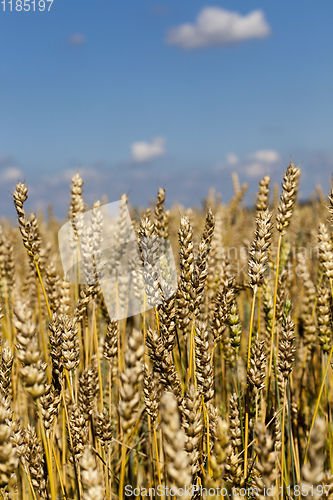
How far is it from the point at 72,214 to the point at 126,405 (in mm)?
1471

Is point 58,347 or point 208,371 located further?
point 58,347

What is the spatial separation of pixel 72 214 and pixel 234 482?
1.42 metres

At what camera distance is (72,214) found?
81.0 inches

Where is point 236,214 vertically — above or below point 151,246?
above

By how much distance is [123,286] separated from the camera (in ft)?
7.20

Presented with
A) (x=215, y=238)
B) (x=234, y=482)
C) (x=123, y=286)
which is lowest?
(x=234, y=482)

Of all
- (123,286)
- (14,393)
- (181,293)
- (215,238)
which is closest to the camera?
(181,293)

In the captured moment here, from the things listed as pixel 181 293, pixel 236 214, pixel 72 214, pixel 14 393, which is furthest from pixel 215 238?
pixel 236 214

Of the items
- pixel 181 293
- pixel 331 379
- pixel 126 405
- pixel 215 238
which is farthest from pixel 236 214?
pixel 126 405

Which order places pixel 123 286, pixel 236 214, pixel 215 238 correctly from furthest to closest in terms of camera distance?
1. pixel 236 214
2. pixel 215 238
3. pixel 123 286

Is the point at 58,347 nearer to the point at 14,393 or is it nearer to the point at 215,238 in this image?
the point at 14,393

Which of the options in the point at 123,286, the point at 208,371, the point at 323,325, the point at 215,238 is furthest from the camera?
the point at 215,238

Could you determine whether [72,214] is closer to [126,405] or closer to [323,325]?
[323,325]

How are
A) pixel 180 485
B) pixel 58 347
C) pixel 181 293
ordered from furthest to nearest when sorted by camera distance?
pixel 181 293, pixel 58 347, pixel 180 485
